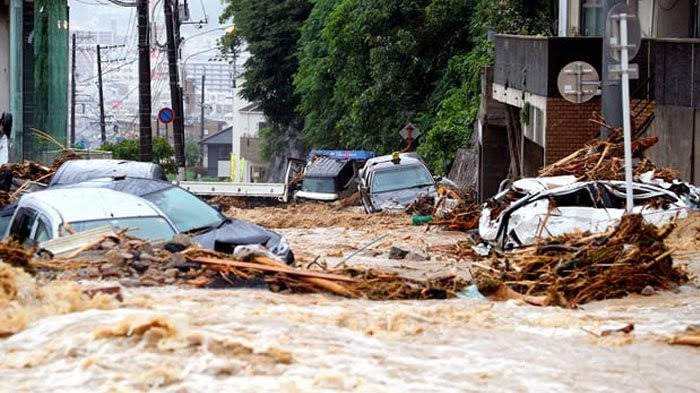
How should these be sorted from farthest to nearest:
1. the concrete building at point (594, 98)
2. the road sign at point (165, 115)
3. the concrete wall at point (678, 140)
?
the road sign at point (165, 115), the concrete building at point (594, 98), the concrete wall at point (678, 140)

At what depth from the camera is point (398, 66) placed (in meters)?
48.3

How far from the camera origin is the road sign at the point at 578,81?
885 inches

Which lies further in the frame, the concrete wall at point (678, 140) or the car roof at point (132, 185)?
the concrete wall at point (678, 140)

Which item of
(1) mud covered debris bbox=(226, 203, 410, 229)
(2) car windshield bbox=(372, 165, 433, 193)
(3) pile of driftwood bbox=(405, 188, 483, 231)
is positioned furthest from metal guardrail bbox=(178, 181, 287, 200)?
(3) pile of driftwood bbox=(405, 188, 483, 231)

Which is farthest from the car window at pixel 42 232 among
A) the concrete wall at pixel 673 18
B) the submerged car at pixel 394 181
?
the submerged car at pixel 394 181

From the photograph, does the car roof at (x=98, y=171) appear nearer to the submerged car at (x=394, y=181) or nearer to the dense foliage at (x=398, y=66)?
the submerged car at (x=394, y=181)

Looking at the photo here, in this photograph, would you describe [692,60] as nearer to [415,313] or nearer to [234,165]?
[415,313]

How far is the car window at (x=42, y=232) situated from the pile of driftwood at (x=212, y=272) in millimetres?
1375

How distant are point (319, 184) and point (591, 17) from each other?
33.5 feet

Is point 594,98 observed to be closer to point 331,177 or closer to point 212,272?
point 212,272

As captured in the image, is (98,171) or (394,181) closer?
(98,171)

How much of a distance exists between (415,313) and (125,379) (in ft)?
10.4

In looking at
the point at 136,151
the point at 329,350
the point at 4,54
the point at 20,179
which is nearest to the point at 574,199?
the point at 329,350

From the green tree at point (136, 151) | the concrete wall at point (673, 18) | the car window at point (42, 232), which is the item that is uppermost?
the concrete wall at point (673, 18)
